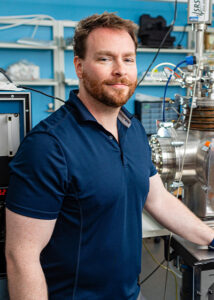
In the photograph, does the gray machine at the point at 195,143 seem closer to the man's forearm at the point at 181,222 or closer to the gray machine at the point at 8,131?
the man's forearm at the point at 181,222

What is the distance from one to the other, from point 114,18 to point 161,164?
584 mm

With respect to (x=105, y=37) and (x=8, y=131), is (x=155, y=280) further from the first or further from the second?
(x=105, y=37)

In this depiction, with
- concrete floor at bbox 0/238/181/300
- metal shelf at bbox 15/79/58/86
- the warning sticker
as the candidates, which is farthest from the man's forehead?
metal shelf at bbox 15/79/58/86

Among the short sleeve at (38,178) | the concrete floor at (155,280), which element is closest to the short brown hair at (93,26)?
the short sleeve at (38,178)

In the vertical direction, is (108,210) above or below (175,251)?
above

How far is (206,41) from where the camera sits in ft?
12.0

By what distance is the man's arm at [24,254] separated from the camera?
79 cm

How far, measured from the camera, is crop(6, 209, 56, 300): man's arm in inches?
31.2

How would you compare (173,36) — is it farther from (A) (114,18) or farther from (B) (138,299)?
(B) (138,299)

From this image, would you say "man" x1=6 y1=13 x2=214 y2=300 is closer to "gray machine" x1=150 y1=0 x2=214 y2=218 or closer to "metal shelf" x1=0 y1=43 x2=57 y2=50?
"gray machine" x1=150 y1=0 x2=214 y2=218

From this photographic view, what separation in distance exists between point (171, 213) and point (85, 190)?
46cm

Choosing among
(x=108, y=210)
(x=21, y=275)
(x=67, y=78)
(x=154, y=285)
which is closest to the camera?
(x=21, y=275)

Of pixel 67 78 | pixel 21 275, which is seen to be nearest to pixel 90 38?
pixel 21 275

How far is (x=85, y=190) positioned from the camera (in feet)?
2.82
